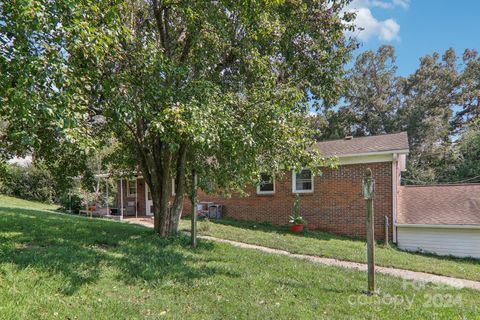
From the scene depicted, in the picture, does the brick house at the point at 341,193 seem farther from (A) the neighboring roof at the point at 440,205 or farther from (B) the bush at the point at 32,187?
(B) the bush at the point at 32,187

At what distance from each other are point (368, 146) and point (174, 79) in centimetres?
930

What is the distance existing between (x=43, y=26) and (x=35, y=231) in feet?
18.2

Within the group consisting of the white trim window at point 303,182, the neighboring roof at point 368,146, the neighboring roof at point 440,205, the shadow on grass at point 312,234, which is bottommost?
the shadow on grass at point 312,234

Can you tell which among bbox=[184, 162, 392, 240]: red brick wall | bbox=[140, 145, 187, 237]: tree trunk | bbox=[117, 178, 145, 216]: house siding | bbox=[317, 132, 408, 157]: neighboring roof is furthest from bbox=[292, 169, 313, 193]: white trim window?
bbox=[117, 178, 145, 216]: house siding

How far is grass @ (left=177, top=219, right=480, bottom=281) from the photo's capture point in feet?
27.6

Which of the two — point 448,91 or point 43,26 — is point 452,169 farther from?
point 43,26

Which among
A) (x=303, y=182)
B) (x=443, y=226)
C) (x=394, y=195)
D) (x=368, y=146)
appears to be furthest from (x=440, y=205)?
(x=303, y=182)

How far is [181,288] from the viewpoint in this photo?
16.0 ft

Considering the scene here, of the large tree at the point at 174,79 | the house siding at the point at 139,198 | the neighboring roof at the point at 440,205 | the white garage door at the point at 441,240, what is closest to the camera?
the large tree at the point at 174,79

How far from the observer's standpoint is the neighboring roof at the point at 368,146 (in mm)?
12298

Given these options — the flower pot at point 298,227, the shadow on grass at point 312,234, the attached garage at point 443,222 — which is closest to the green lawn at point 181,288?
the shadow on grass at point 312,234

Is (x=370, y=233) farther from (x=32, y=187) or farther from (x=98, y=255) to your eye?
(x=32, y=187)

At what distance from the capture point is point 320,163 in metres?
7.25

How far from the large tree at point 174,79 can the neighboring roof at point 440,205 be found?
5.92 m
